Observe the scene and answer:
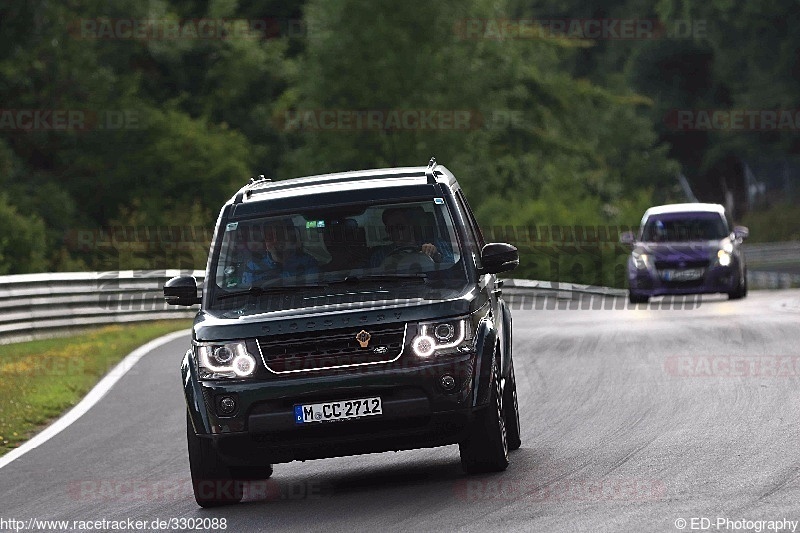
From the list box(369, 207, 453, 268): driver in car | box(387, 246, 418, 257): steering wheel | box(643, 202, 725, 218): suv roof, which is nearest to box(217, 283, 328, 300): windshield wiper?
box(369, 207, 453, 268): driver in car

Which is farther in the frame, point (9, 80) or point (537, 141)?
point (537, 141)

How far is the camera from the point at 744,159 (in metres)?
85.1

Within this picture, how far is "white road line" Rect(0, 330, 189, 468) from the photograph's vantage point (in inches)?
551

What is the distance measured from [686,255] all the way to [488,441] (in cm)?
1929

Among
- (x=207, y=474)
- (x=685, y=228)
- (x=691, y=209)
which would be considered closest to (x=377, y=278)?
(x=207, y=474)

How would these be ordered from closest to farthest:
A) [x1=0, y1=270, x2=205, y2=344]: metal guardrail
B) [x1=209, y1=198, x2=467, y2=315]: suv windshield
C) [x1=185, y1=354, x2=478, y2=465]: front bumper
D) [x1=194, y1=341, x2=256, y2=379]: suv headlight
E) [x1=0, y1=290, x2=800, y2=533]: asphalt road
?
[x1=0, y1=290, x2=800, y2=533]: asphalt road → [x1=185, y1=354, x2=478, y2=465]: front bumper → [x1=194, y1=341, x2=256, y2=379]: suv headlight → [x1=209, y1=198, x2=467, y2=315]: suv windshield → [x1=0, y1=270, x2=205, y2=344]: metal guardrail

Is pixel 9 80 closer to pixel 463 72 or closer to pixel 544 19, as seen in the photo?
pixel 463 72

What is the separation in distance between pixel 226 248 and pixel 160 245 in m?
29.5

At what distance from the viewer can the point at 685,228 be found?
97.2 feet

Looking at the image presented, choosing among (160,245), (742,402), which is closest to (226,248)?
(742,402)

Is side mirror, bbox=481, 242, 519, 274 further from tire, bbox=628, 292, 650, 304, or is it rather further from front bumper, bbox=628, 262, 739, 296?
tire, bbox=628, 292, 650, 304

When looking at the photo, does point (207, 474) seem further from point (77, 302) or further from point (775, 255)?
point (775, 255)

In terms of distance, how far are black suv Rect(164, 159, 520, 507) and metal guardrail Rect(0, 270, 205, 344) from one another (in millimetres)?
15178

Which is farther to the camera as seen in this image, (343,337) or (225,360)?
(225,360)
